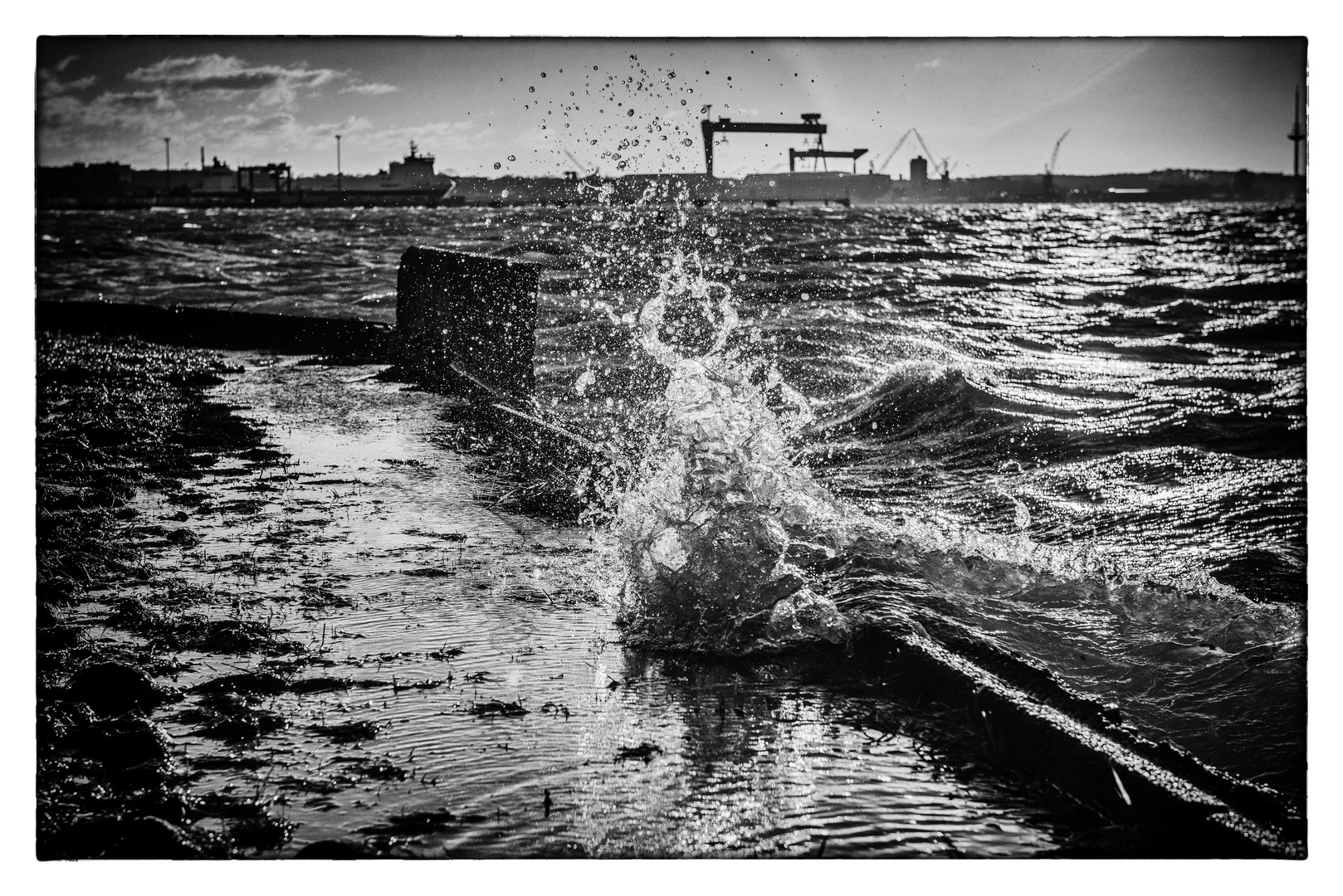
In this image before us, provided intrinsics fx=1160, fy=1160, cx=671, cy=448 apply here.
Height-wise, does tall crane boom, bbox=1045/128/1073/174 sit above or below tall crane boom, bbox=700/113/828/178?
below

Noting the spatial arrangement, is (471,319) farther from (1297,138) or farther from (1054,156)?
(1297,138)

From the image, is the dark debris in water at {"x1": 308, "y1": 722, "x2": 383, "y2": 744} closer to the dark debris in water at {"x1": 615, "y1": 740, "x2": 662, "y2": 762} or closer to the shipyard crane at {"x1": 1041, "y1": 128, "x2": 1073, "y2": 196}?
the dark debris in water at {"x1": 615, "y1": 740, "x2": 662, "y2": 762}

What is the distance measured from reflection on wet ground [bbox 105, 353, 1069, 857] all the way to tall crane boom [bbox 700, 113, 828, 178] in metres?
1.53

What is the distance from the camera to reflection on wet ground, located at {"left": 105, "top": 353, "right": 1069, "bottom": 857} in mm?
2508

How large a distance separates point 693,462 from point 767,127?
45.8 inches

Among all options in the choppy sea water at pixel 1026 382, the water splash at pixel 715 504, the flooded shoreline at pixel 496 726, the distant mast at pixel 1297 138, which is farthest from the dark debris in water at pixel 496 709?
the distant mast at pixel 1297 138

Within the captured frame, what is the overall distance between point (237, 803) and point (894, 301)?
3102mm

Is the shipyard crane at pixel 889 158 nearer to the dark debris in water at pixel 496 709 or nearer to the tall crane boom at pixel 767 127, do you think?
the tall crane boom at pixel 767 127

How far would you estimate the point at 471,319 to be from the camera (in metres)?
5.43

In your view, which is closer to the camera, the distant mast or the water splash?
the water splash

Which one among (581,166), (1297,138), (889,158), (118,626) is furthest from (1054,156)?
(118,626)

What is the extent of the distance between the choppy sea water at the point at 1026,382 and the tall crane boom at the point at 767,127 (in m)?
0.33

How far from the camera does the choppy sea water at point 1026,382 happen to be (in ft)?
11.0

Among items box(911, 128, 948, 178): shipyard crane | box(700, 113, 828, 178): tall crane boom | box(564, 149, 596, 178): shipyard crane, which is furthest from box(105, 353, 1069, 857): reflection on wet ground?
box(911, 128, 948, 178): shipyard crane
